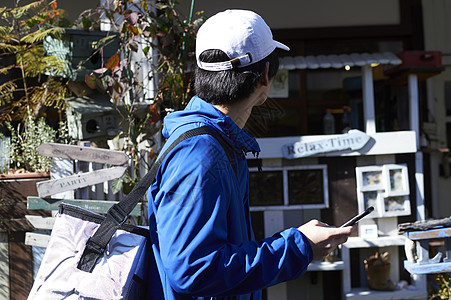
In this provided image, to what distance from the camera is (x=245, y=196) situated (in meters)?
1.56

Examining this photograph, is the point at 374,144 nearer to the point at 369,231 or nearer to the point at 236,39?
the point at 369,231

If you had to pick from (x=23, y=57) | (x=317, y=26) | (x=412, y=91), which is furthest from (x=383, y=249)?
(x=23, y=57)

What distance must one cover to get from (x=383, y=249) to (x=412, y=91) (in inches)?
52.1

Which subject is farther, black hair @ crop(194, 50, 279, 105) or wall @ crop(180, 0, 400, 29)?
wall @ crop(180, 0, 400, 29)

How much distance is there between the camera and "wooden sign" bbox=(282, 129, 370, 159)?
4.36 m

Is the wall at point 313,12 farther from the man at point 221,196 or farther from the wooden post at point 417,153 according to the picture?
the man at point 221,196

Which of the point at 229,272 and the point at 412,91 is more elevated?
the point at 412,91

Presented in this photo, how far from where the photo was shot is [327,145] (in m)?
4.37

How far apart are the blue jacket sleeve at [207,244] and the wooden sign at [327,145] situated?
3095 mm

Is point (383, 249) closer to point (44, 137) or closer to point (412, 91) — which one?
point (412, 91)

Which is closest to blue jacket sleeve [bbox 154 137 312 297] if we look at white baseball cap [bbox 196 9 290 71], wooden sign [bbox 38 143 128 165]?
white baseball cap [bbox 196 9 290 71]

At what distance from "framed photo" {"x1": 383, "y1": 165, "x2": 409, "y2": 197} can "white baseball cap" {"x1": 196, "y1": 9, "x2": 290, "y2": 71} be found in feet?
10.7

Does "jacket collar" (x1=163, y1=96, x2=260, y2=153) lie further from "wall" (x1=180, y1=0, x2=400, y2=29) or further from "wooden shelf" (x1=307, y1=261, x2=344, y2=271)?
"wall" (x1=180, y1=0, x2=400, y2=29)

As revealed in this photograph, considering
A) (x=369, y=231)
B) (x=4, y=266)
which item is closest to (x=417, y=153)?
(x=369, y=231)
